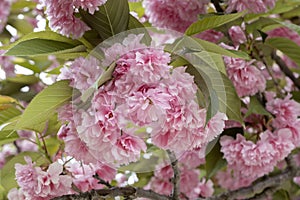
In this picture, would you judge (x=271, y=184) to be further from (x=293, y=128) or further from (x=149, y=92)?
(x=149, y=92)

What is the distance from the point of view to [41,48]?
0.83 metres

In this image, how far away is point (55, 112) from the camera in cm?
88

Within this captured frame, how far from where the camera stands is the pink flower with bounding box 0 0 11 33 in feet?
4.94

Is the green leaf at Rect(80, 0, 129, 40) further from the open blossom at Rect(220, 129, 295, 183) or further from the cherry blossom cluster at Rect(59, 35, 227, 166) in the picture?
the open blossom at Rect(220, 129, 295, 183)

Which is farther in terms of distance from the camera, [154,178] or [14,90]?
[154,178]

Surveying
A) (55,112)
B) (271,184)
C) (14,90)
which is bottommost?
(271,184)

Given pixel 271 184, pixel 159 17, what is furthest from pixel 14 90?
pixel 271 184

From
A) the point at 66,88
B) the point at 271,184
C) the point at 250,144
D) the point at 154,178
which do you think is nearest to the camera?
the point at 66,88

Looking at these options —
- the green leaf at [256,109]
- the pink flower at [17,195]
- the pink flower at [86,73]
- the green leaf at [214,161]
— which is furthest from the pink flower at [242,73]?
the pink flower at [17,195]

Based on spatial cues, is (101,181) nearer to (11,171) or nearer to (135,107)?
(11,171)

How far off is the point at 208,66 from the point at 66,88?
0.23m

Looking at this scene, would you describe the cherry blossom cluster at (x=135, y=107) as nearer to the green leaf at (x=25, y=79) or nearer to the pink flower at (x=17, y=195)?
the pink flower at (x=17, y=195)

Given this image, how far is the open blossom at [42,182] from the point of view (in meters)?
0.90

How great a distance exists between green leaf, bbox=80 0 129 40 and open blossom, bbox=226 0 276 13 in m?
0.27
